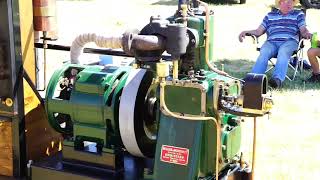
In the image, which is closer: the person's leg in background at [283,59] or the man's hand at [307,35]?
the person's leg in background at [283,59]

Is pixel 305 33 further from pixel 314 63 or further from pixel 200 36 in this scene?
pixel 200 36

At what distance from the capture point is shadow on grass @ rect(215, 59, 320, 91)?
23.7 ft

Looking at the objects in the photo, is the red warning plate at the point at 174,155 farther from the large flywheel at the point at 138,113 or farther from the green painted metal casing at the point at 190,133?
the large flywheel at the point at 138,113

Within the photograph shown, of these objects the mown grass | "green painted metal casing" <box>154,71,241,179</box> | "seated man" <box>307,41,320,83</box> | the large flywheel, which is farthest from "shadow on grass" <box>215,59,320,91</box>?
"green painted metal casing" <box>154,71,241,179</box>

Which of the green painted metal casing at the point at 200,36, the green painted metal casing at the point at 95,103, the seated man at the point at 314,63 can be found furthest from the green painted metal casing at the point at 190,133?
the seated man at the point at 314,63

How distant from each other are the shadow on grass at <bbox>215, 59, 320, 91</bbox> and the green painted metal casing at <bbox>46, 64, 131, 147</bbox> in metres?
3.47

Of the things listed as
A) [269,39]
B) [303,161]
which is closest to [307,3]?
[269,39]

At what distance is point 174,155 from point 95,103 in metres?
0.54

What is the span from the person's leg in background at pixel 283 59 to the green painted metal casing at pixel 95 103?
4.35 meters

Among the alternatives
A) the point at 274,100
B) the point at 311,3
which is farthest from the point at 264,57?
the point at 311,3

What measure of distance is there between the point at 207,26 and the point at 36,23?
3.64 ft

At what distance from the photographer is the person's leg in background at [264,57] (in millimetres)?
7565

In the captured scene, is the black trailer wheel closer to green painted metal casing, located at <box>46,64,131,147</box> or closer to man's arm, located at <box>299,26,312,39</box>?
man's arm, located at <box>299,26,312,39</box>

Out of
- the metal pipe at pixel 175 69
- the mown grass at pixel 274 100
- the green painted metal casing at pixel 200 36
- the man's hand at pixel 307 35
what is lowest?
the mown grass at pixel 274 100
